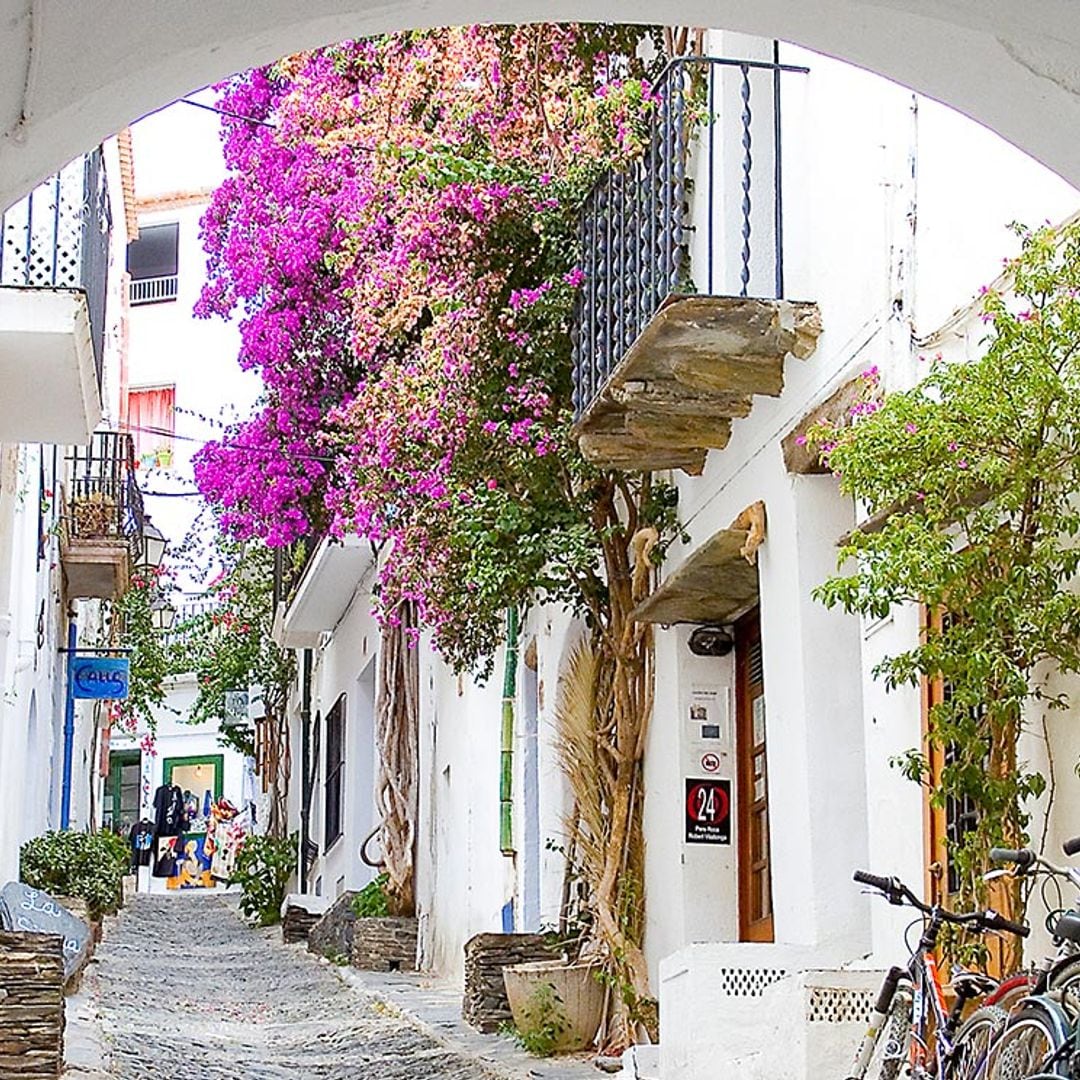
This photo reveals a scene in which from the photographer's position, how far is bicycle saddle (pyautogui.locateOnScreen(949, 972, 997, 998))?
5.36 metres

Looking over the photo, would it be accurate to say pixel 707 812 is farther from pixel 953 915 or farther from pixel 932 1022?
pixel 953 915

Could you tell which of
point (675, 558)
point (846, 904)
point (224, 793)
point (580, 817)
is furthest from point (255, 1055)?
point (224, 793)

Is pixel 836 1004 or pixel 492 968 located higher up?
pixel 836 1004

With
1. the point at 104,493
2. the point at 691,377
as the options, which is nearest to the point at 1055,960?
the point at 691,377

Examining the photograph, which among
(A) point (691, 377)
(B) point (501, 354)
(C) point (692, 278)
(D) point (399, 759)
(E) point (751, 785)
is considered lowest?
(E) point (751, 785)

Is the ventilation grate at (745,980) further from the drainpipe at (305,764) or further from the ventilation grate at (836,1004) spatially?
the drainpipe at (305,764)

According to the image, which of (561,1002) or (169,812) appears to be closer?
(561,1002)

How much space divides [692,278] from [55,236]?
327 centimetres

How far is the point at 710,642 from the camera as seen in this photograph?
10.1m

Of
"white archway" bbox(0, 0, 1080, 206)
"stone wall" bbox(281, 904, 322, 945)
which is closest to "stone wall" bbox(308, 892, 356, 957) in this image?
"stone wall" bbox(281, 904, 322, 945)

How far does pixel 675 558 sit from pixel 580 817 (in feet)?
5.94

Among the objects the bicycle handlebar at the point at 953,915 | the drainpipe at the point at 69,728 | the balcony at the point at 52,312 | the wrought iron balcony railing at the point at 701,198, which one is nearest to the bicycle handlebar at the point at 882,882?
the bicycle handlebar at the point at 953,915

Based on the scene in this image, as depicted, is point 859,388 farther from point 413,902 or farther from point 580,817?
point 413,902

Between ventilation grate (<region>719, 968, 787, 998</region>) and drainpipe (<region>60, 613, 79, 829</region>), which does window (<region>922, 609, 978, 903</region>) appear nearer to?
ventilation grate (<region>719, 968, 787, 998</region>)
